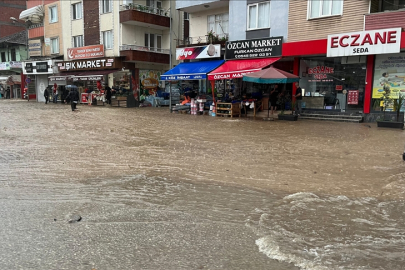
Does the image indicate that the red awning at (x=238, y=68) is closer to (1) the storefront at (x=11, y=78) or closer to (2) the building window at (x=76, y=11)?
(2) the building window at (x=76, y=11)

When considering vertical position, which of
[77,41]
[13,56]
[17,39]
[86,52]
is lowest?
[86,52]

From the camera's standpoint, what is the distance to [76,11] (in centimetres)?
3167

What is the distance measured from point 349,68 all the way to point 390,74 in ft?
6.03

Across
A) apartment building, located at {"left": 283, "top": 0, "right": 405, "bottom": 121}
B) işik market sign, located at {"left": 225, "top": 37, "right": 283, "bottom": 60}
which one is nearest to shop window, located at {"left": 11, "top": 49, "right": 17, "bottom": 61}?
işik market sign, located at {"left": 225, "top": 37, "right": 283, "bottom": 60}

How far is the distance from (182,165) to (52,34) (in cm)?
3287

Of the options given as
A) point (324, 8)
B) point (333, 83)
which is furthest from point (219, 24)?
point (333, 83)

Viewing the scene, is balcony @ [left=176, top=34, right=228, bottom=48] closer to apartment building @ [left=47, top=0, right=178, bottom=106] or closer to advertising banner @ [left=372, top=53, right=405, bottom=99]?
apartment building @ [left=47, top=0, right=178, bottom=106]

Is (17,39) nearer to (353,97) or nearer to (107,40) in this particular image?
(107,40)

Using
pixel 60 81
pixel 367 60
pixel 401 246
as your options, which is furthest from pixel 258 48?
pixel 60 81

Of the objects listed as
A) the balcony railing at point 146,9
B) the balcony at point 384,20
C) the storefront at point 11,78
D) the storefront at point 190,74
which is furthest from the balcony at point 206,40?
the storefront at point 11,78

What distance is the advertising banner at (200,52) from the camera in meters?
19.9

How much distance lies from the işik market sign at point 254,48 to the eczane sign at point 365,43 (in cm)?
300

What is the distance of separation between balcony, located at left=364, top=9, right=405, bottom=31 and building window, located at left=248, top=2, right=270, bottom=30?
5153 millimetres

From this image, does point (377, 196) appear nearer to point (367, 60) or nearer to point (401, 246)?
point (401, 246)
